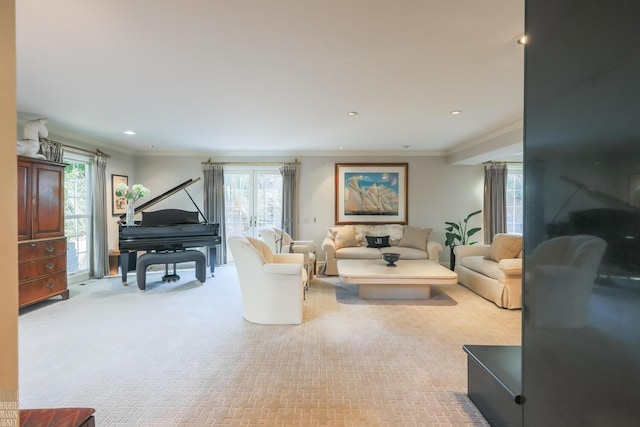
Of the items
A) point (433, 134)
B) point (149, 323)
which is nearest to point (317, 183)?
point (433, 134)

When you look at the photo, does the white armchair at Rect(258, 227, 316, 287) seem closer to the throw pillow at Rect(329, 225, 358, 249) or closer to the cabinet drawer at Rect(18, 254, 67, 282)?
the throw pillow at Rect(329, 225, 358, 249)

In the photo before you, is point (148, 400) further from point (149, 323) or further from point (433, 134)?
point (433, 134)

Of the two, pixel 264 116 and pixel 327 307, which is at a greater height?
pixel 264 116

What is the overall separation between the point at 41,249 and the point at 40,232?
Result: 226 millimetres

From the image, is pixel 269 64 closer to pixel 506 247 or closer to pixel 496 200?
pixel 506 247

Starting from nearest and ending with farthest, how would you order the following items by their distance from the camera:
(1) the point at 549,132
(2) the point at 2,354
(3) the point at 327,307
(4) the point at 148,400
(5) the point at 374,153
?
1. (2) the point at 2,354
2. (1) the point at 549,132
3. (4) the point at 148,400
4. (3) the point at 327,307
5. (5) the point at 374,153

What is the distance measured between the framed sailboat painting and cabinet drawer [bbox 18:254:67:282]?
490cm

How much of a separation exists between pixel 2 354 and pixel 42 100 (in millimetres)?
3727

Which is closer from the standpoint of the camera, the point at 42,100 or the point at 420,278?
the point at 42,100

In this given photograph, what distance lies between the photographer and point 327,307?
13.4 feet

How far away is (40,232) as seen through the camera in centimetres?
401

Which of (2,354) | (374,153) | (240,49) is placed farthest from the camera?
(374,153)

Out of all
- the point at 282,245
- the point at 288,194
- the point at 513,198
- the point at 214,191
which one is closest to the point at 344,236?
the point at 282,245

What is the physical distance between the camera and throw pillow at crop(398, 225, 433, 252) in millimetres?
6082
